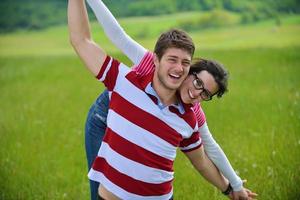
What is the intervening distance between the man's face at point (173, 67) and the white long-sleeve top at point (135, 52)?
1.14 ft

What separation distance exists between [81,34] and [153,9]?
48.5 feet

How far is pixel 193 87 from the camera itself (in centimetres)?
333

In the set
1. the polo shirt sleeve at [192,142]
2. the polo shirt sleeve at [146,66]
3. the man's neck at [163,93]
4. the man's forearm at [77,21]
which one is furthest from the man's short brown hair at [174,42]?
the polo shirt sleeve at [192,142]

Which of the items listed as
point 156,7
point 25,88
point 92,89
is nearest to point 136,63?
point 92,89

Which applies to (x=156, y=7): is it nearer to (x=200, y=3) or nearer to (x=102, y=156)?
(x=200, y=3)

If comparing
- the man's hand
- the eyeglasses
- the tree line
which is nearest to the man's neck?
the eyeglasses

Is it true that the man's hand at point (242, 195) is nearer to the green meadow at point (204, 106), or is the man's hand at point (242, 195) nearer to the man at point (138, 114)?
the man at point (138, 114)

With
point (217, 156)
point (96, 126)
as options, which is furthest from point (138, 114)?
point (96, 126)

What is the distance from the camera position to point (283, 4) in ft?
59.2

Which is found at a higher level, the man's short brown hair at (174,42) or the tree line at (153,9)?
the man's short brown hair at (174,42)

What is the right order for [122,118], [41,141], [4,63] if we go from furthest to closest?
[4,63] < [41,141] < [122,118]

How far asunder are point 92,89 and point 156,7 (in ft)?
21.6

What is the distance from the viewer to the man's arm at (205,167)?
12.0 ft

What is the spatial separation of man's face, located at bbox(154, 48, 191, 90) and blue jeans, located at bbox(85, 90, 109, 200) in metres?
0.75
